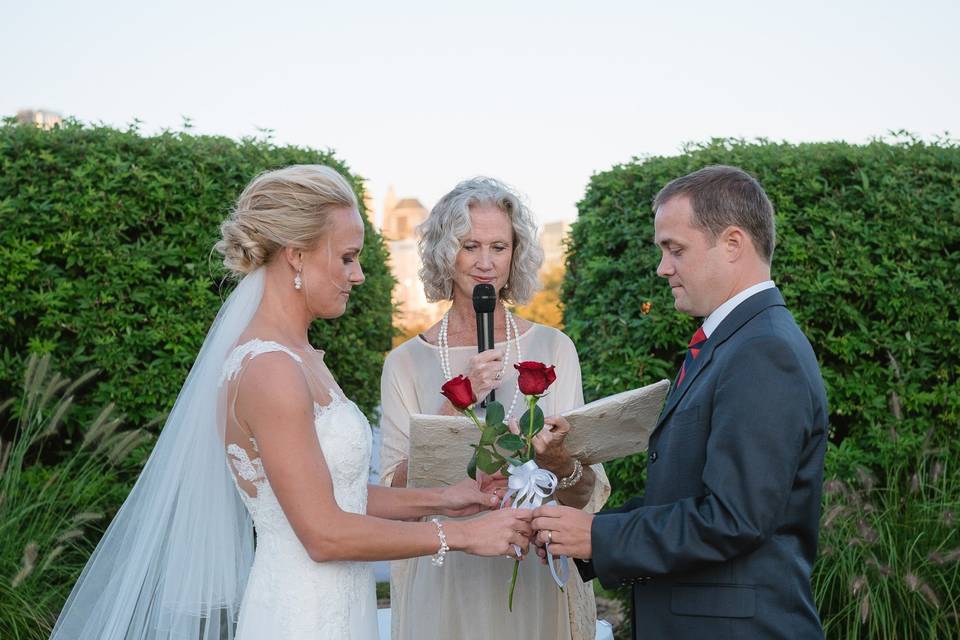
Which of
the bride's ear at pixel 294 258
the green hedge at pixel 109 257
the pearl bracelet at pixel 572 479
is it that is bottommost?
the pearl bracelet at pixel 572 479

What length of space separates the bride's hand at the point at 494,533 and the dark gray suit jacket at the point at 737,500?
31 centimetres

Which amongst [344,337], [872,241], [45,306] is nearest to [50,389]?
[45,306]

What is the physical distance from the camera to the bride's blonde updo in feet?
10.7

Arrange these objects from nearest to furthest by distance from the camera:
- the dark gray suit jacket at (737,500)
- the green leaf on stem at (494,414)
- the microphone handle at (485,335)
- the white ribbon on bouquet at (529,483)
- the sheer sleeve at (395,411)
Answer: the dark gray suit jacket at (737,500)
the green leaf on stem at (494,414)
the white ribbon on bouquet at (529,483)
the microphone handle at (485,335)
the sheer sleeve at (395,411)

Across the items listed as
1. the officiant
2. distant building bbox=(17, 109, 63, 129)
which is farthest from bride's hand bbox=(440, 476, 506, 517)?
distant building bbox=(17, 109, 63, 129)

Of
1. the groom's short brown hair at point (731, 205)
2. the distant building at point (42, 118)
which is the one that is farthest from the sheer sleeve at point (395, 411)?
the distant building at point (42, 118)

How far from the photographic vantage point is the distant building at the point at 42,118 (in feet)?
23.2

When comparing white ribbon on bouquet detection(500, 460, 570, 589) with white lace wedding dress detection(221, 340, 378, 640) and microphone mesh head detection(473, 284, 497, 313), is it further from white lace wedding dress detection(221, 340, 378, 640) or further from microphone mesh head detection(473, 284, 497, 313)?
microphone mesh head detection(473, 284, 497, 313)

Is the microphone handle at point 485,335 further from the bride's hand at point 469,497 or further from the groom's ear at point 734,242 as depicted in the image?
the groom's ear at point 734,242

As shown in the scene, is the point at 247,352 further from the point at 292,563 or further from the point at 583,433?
the point at 583,433

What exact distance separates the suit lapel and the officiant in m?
0.71

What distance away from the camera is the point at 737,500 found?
2.76 m

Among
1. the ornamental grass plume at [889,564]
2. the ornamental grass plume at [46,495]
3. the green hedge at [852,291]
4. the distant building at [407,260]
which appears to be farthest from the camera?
the distant building at [407,260]

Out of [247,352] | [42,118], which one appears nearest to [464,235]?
[247,352]
